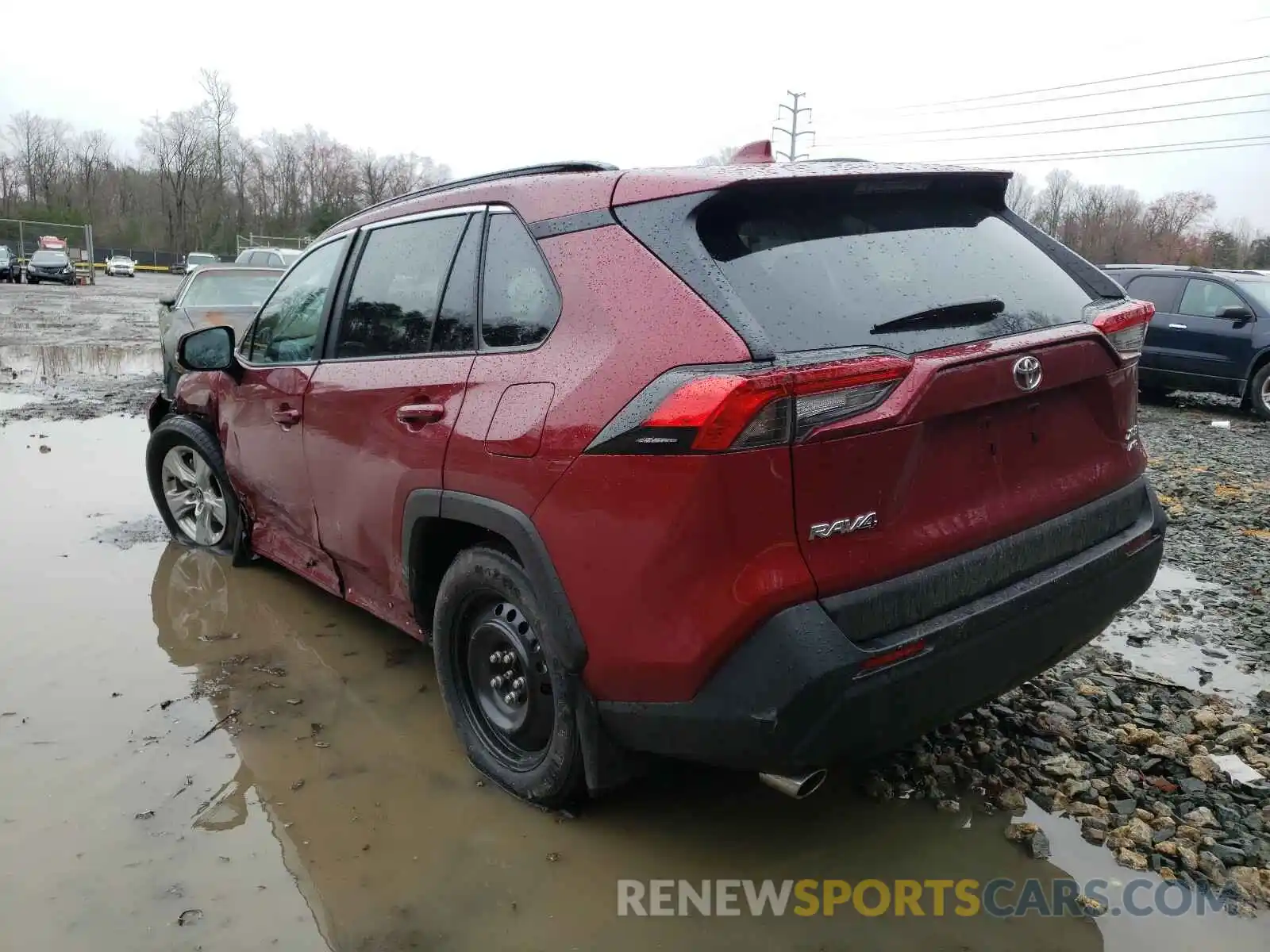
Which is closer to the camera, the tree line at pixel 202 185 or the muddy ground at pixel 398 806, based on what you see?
the muddy ground at pixel 398 806

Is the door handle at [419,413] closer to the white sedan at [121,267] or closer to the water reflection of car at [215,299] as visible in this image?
the water reflection of car at [215,299]

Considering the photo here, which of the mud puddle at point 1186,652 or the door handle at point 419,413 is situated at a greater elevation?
the door handle at point 419,413

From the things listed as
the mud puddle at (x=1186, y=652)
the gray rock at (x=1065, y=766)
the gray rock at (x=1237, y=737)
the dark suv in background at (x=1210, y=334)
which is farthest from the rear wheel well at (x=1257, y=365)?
the gray rock at (x=1065, y=766)

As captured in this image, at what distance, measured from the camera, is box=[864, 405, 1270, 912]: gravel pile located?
8.76 ft

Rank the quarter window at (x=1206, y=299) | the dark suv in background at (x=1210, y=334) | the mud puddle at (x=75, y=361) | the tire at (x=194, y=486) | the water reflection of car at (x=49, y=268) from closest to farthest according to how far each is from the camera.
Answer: the tire at (x=194, y=486) → the dark suv in background at (x=1210, y=334) → the quarter window at (x=1206, y=299) → the mud puddle at (x=75, y=361) → the water reflection of car at (x=49, y=268)

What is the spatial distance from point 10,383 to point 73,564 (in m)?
8.17

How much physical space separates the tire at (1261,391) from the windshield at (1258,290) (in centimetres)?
83

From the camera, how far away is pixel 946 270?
2.58m

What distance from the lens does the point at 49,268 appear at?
130 feet

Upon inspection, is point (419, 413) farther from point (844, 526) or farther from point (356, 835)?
point (844, 526)

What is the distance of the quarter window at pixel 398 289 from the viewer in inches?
124

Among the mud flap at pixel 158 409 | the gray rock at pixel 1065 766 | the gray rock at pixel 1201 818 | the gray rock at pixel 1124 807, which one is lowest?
the gray rock at pixel 1124 807

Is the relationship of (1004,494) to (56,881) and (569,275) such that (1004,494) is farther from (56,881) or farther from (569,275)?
(56,881)

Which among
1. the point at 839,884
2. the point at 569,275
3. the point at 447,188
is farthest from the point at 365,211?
the point at 839,884
